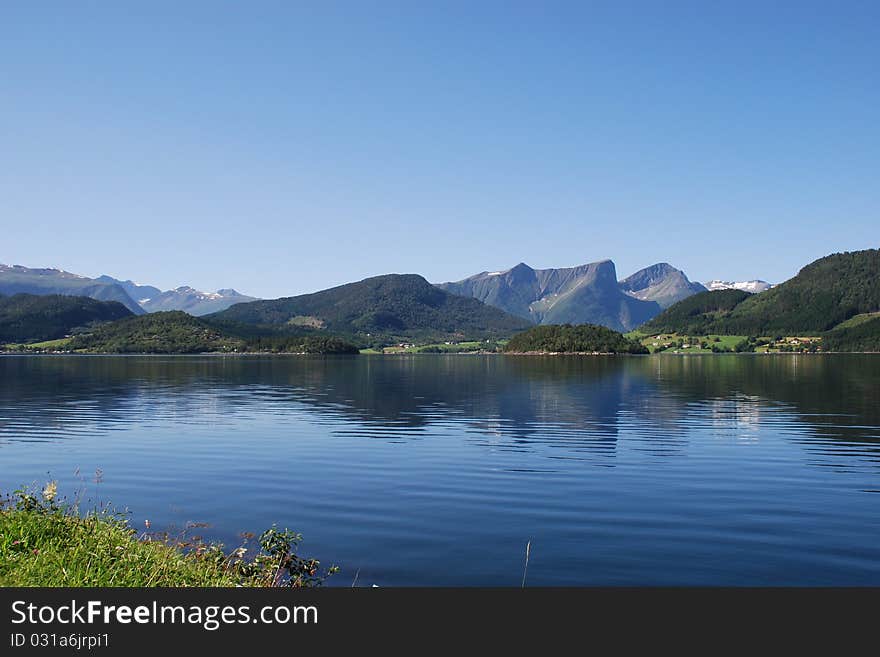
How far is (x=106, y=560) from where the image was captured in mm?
17375

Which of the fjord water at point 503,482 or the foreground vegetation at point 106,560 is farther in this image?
the fjord water at point 503,482

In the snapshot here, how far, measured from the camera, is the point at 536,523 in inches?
1182

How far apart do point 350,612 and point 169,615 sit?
11.1ft

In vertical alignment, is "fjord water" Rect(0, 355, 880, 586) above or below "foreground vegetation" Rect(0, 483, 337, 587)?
below

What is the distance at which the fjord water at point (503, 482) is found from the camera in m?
24.7

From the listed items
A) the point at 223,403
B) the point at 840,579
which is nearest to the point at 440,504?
the point at 840,579

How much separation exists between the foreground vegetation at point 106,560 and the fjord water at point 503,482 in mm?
2771

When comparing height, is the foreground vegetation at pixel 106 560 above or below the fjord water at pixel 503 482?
above

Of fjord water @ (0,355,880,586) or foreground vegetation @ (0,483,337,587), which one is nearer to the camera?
foreground vegetation @ (0,483,337,587)

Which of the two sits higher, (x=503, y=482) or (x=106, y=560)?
(x=106, y=560)

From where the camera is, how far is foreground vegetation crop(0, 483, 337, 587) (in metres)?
16.2

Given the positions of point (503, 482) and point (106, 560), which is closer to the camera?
point (106, 560)

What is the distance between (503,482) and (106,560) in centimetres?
2505

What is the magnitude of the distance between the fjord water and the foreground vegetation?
9.09 ft
